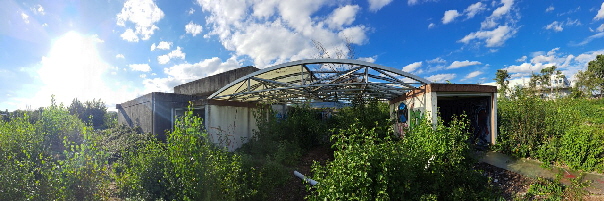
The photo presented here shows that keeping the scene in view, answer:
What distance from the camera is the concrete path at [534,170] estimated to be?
16.4 feet

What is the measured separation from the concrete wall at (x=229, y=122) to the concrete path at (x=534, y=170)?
25.5ft

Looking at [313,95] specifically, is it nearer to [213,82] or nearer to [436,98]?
[436,98]

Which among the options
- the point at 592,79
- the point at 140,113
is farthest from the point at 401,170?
the point at 592,79

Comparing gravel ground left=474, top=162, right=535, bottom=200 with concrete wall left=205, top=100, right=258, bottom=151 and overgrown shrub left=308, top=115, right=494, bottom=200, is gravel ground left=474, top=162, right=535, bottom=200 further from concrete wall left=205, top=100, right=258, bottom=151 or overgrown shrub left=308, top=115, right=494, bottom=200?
concrete wall left=205, top=100, right=258, bottom=151

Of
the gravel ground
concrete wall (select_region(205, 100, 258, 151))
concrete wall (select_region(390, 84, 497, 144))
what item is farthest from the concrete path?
concrete wall (select_region(205, 100, 258, 151))

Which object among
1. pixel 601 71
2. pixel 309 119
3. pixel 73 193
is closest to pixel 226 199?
pixel 73 193

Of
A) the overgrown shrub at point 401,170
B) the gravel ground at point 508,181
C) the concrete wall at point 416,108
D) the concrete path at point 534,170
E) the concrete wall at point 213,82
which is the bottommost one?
the gravel ground at point 508,181

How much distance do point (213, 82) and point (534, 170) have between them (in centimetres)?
1447

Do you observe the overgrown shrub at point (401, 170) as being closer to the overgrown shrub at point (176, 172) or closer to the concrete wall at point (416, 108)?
the overgrown shrub at point (176, 172)

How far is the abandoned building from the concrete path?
0.92m

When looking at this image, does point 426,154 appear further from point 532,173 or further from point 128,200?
point 128,200

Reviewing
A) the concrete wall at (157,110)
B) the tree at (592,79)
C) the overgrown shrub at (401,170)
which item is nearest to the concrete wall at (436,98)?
the overgrown shrub at (401,170)

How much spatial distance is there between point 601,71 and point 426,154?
38778 millimetres

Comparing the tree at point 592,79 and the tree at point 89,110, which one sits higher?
the tree at point 592,79
